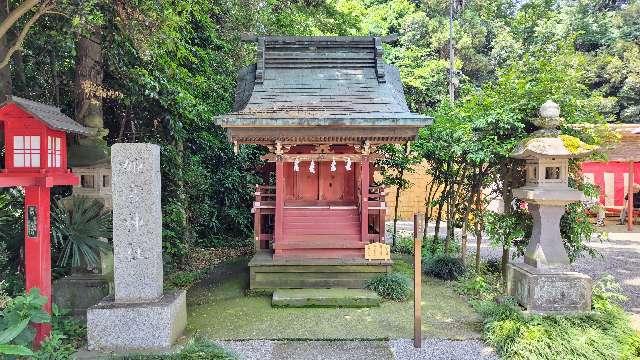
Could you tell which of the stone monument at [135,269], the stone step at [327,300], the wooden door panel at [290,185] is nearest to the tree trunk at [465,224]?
the stone step at [327,300]

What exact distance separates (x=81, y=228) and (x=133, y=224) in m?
1.12

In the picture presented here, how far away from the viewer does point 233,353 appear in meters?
5.39

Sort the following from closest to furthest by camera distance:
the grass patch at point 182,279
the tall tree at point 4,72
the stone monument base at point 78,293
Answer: the tall tree at point 4,72
the stone monument base at point 78,293
the grass patch at point 182,279

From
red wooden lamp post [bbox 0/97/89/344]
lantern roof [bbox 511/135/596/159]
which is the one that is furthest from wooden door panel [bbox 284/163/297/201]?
red wooden lamp post [bbox 0/97/89/344]

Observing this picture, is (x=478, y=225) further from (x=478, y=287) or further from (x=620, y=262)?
(x=620, y=262)

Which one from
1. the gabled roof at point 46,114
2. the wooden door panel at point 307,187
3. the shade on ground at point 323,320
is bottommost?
the shade on ground at point 323,320

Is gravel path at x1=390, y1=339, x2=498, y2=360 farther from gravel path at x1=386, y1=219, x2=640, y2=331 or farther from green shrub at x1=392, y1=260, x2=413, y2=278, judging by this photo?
green shrub at x1=392, y1=260, x2=413, y2=278

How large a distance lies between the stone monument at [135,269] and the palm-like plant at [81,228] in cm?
82

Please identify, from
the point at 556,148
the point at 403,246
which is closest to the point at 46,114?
the point at 556,148

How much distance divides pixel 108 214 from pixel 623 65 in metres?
26.1

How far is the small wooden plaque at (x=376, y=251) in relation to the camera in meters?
8.48

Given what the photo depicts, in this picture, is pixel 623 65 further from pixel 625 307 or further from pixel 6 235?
pixel 6 235

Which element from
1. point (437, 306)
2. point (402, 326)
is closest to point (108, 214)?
point (402, 326)

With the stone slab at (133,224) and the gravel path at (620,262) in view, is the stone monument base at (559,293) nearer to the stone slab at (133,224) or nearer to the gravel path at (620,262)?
the gravel path at (620,262)
